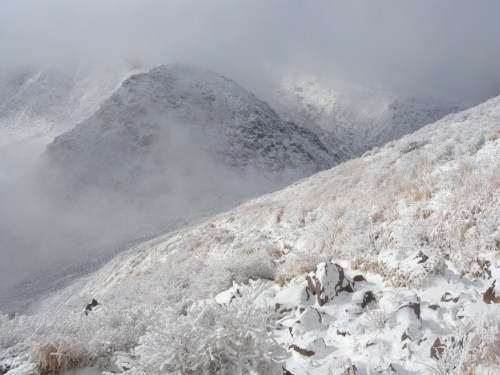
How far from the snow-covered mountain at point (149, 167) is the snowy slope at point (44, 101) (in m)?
11.4

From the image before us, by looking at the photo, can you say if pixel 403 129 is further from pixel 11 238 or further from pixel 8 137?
pixel 8 137

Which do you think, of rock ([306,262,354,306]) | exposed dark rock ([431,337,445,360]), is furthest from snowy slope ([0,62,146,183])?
exposed dark rock ([431,337,445,360])

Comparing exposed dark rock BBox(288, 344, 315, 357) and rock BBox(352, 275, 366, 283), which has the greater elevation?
rock BBox(352, 275, 366, 283)

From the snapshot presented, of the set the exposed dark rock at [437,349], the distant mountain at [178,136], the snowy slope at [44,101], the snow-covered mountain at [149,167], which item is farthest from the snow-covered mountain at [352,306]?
the snowy slope at [44,101]

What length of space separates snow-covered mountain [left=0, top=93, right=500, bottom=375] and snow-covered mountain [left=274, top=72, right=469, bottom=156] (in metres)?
71.2

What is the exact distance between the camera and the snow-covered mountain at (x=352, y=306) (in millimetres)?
3039

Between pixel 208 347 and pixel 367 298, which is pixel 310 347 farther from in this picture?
pixel 208 347

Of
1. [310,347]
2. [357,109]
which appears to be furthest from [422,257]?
[357,109]

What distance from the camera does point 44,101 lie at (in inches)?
3024

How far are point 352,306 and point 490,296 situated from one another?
1.65 metres

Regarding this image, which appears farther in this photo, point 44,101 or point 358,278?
point 44,101

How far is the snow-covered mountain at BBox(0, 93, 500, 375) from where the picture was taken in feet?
9.97

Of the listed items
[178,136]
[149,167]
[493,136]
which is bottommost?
[493,136]

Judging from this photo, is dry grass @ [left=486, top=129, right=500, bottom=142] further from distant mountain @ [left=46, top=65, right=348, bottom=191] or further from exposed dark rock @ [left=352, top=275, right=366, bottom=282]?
distant mountain @ [left=46, top=65, right=348, bottom=191]
